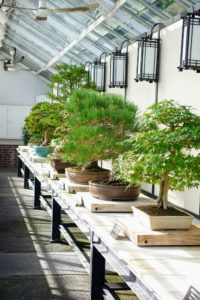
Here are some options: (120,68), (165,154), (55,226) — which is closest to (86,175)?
(55,226)

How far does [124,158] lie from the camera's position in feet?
9.80

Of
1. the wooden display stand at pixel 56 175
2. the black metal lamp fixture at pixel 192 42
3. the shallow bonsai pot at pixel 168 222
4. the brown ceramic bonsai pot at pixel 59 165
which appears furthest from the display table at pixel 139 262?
the brown ceramic bonsai pot at pixel 59 165

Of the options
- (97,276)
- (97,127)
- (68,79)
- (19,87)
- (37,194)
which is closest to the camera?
(97,276)

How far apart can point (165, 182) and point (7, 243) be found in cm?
284

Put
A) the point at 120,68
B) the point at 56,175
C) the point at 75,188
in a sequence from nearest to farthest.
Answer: the point at 75,188, the point at 56,175, the point at 120,68

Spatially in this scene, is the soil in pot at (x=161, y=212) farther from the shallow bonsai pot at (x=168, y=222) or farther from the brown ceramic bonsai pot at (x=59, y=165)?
the brown ceramic bonsai pot at (x=59, y=165)

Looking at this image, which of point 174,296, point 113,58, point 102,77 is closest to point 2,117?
point 102,77

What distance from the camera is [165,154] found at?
2.72m

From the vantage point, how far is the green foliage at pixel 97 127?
377 centimetres

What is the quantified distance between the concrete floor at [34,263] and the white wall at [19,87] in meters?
9.82

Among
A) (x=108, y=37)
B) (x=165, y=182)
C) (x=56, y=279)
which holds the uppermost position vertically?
(x=108, y=37)

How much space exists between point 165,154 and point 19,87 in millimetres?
14215

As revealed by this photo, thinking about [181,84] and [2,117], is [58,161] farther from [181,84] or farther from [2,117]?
[2,117]

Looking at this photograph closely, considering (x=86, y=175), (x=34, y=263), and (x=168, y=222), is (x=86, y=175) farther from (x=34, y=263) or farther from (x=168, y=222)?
(x=168, y=222)
